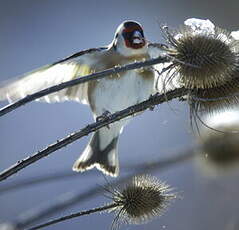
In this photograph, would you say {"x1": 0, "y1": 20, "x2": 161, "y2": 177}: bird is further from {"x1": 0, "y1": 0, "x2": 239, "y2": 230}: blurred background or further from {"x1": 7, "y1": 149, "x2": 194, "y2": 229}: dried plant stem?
{"x1": 7, "y1": 149, "x2": 194, "y2": 229}: dried plant stem

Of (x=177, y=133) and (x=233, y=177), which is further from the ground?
(x=177, y=133)

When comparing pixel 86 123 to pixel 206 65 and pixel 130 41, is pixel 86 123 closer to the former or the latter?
pixel 130 41

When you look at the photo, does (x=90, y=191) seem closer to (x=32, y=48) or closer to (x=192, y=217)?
(x=192, y=217)

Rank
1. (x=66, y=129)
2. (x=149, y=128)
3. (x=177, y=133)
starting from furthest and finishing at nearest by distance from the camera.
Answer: (x=66, y=129) < (x=149, y=128) < (x=177, y=133)

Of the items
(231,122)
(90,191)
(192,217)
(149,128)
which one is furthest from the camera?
(149,128)

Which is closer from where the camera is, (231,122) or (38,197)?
(231,122)

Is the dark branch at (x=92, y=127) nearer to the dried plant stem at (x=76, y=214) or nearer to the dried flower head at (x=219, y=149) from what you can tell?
the dried plant stem at (x=76, y=214)

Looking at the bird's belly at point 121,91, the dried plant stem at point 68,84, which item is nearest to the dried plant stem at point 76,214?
the dried plant stem at point 68,84

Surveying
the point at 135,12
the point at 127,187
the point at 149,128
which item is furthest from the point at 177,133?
the point at 135,12
